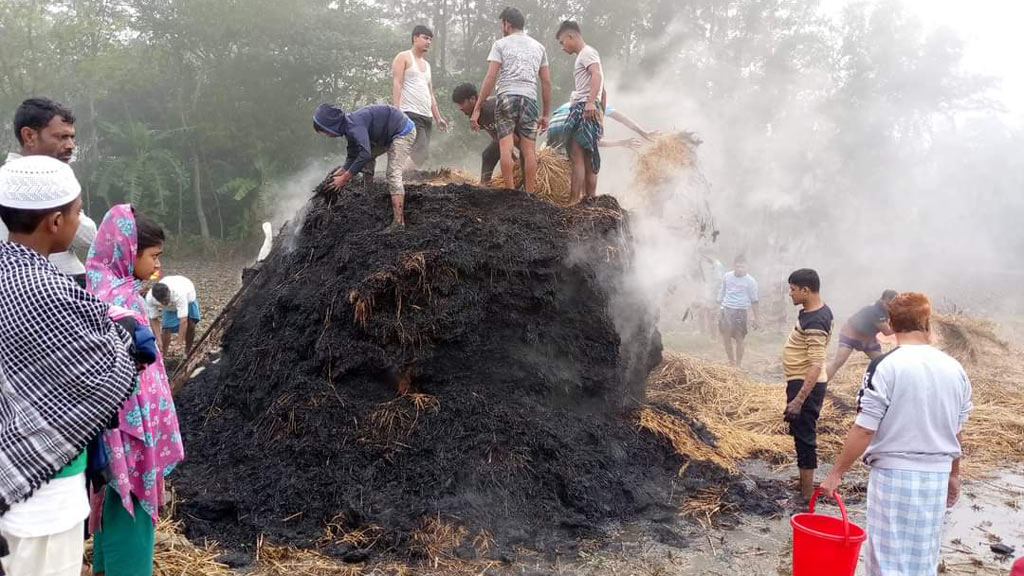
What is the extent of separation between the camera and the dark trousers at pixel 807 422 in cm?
583

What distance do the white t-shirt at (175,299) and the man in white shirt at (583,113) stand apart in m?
5.69

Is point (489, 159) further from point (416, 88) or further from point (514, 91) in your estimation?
point (416, 88)

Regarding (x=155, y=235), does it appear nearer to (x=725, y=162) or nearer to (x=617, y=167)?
(x=617, y=167)

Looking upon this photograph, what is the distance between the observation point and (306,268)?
647cm

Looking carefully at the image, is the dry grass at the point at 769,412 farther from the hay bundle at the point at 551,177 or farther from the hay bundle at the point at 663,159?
the hay bundle at the point at 663,159

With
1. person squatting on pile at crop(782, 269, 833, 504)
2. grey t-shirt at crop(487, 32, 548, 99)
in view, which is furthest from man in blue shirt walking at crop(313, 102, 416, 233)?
person squatting on pile at crop(782, 269, 833, 504)

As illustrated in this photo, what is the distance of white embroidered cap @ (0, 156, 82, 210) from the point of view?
2.38 m

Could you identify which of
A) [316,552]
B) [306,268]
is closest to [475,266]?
[306,268]

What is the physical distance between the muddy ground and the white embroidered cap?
2971 millimetres

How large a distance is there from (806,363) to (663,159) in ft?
10.6

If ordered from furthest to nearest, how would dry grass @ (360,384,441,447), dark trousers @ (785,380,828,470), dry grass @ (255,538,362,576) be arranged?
dark trousers @ (785,380,828,470), dry grass @ (360,384,441,447), dry grass @ (255,538,362,576)

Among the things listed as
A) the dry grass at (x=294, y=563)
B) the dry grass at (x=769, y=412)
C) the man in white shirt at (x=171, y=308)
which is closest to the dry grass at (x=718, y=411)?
the dry grass at (x=769, y=412)

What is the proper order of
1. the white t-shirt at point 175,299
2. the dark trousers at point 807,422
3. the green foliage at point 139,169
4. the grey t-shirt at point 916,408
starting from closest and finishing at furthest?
the grey t-shirt at point 916,408
the dark trousers at point 807,422
the white t-shirt at point 175,299
the green foliage at point 139,169

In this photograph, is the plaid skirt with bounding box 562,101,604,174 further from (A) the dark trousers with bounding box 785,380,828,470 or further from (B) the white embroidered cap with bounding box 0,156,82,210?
(B) the white embroidered cap with bounding box 0,156,82,210
